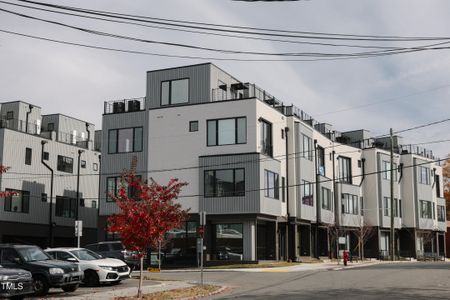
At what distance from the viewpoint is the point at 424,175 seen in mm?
61344

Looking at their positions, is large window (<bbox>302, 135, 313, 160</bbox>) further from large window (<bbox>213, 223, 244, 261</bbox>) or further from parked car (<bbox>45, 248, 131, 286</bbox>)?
parked car (<bbox>45, 248, 131, 286</bbox>)

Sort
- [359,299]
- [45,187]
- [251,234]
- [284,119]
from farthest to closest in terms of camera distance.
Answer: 1. [45,187]
2. [284,119]
3. [251,234]
4. [359,299]

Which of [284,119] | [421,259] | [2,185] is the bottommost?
[421,259]

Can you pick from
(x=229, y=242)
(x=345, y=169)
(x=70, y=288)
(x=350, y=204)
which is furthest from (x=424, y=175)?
(x=70, y=288)

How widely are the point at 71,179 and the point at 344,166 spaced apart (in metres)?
23.9

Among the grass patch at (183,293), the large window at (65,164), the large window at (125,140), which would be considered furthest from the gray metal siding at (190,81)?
the grass patch at (183,293)

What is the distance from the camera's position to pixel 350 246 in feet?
177

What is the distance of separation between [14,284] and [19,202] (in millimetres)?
31416

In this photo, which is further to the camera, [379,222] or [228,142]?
[379,222]

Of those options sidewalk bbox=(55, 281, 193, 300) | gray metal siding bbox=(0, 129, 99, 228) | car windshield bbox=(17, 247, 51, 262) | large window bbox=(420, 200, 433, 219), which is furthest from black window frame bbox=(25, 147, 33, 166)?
large window bbox=(420, 200, 433, 219)

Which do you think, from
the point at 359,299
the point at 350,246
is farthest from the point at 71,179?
the point at 359,299

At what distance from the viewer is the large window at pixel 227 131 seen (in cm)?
3903

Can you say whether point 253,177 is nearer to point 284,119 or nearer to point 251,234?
point 251,234

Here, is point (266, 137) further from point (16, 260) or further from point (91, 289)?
point (16, 260)
